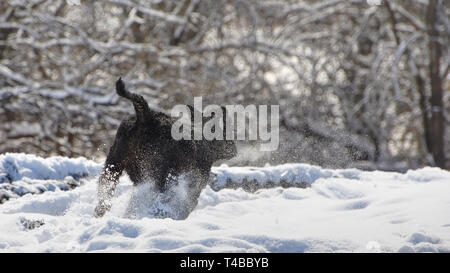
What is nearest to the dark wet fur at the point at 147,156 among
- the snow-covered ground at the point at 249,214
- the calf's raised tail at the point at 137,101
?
the calf's raised tail at the point at 137,101

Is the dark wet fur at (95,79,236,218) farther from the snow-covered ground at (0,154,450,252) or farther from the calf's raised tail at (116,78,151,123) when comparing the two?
the snow-covered ground at (0,154,450,252)

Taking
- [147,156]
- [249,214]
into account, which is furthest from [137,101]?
[249,214]

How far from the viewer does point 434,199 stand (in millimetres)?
4719

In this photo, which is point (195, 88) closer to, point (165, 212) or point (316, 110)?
point (316, 110)

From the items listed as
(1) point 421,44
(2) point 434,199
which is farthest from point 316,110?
(2) point 434,199

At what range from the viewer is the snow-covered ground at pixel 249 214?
3471mm

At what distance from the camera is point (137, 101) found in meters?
4.58

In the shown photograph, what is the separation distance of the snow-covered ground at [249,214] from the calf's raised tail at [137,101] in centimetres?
80

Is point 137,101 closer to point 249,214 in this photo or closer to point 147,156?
point 147,156

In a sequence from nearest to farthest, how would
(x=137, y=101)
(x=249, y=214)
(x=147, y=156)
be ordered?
1. (x=137, y=101)
2. (x=147, y=156)
3. (x=249, y=214)

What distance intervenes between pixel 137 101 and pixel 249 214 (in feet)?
4.20

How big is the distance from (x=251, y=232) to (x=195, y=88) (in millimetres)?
9706
